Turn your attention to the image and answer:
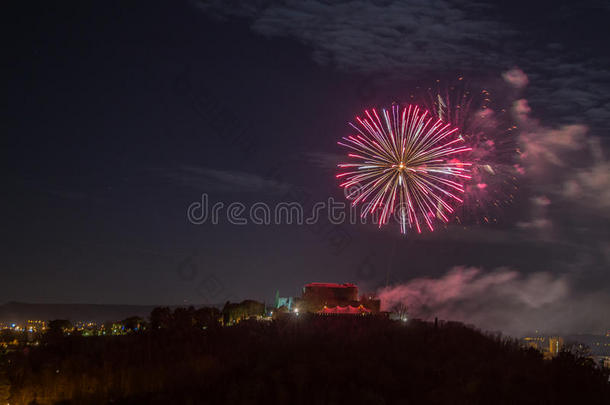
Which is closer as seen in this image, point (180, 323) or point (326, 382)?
point (326, 382)

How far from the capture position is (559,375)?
1725 cm

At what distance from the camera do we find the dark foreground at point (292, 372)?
601 inches

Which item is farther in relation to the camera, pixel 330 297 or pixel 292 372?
pixel 330 297

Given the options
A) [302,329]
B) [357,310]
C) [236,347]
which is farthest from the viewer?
[357,310]

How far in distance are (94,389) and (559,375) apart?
14.1 meters

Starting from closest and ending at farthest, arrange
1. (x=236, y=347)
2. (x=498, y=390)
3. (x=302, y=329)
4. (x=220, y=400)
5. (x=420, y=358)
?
(x=220, y=400) < (x=498, y=390) < (x=420, y=358) < (x=236, y=347) < (x=302, y=329)

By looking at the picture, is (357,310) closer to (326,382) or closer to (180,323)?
(180,323)

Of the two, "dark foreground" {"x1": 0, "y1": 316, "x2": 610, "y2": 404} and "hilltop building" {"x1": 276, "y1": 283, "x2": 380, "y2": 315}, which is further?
"hilltop building" {"x1": 276, "y1": 283, "x2": 380, "y2": 315}

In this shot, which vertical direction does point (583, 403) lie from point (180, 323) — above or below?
below

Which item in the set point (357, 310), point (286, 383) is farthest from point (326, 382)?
point (357, 310)

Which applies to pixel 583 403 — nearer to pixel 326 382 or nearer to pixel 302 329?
pixel 326 382

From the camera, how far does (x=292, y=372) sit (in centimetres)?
1625

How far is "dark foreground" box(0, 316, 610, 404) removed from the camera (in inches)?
601

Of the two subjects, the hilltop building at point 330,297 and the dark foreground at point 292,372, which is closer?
the dark foreground at point 292,372
